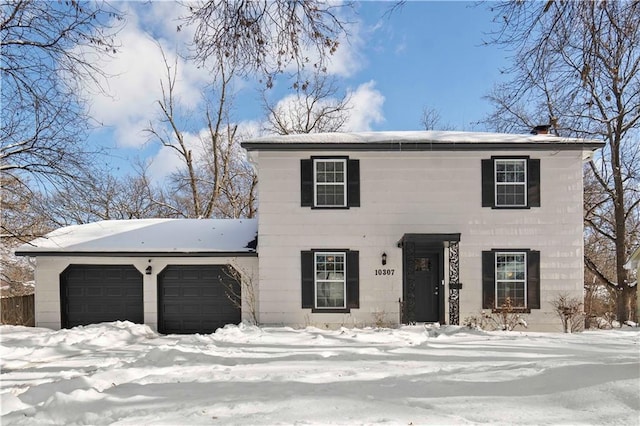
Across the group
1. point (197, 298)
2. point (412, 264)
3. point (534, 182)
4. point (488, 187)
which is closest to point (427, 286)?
point (412, 264)

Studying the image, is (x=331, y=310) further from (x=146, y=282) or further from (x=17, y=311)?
(x=17, y=311)

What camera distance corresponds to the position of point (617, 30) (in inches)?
181

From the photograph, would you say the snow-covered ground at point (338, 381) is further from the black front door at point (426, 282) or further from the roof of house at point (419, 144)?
the roof of house at point (419, 144)

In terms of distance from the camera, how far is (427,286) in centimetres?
1084

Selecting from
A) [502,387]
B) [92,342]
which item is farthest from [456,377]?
[92,342]

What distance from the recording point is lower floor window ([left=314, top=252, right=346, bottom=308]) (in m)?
10.6

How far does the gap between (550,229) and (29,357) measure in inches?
514

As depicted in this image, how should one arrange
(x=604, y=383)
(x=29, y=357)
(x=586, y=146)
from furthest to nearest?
(x=586, y=146) → (x=29, y=357) → (x=604, y=383)

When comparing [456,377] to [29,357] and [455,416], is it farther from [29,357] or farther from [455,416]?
[29,357]

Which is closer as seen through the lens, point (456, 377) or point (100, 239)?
point (456, 377)

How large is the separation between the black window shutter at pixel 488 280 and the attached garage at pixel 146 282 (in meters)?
6.40

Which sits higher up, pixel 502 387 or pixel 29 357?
pixel 502 387

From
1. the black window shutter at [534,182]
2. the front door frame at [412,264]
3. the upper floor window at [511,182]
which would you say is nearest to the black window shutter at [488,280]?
the front door frame at [412,264]

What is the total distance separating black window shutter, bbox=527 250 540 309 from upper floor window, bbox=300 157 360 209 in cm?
506
